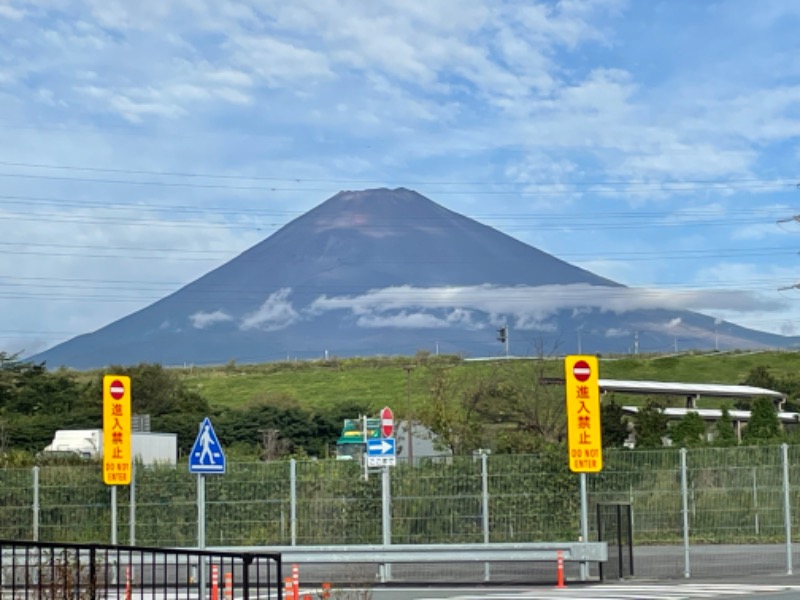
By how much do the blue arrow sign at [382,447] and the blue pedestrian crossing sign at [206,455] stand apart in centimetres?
552

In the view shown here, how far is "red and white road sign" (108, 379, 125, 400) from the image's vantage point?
25.3 meters

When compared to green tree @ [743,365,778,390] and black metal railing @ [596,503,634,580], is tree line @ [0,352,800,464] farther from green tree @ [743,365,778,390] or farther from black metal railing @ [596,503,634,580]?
black metal railing @ [596,503,634,580]

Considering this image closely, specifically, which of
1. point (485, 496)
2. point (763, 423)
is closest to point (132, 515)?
point (485, 496)

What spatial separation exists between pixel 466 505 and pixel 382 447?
7.67ft

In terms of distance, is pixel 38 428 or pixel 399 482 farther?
pixel 38 428

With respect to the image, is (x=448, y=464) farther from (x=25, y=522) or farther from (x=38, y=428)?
(x=38, y=428)

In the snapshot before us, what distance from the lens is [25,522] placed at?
30281 mm

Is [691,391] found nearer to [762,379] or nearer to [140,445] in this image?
[762,379]

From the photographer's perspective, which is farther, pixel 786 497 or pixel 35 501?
pixel 35 501

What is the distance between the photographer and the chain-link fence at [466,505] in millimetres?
25984

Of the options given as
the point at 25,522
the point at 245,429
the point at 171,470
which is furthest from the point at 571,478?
the point at 245,429

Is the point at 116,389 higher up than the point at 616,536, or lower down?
higher up

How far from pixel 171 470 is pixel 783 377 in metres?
75.7

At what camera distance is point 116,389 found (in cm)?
2531
